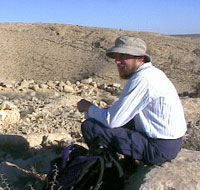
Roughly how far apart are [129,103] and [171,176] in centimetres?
60

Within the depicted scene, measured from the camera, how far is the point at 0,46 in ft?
56.7

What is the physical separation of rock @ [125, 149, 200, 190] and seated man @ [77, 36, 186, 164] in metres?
0.08

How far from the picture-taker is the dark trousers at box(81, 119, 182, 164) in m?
3.25

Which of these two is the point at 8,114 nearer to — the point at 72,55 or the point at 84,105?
the point at 84,105

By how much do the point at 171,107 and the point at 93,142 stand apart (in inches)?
25.4

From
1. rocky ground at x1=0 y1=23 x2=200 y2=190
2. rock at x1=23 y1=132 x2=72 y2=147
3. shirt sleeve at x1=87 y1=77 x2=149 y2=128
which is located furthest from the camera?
rock at x1=23 y1=132 x2=72 y2=147

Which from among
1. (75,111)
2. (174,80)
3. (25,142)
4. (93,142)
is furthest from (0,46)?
(93,142)

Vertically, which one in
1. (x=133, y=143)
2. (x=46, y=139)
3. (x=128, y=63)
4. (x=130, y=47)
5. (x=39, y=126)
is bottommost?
(x=39, y=126)

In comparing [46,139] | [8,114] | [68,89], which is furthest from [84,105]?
[68,89]

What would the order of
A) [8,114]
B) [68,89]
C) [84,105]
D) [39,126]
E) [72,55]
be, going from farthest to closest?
1. [72,55]
2. [68,89]
3. [8,114]
4. [39,126]
5. [84,105]

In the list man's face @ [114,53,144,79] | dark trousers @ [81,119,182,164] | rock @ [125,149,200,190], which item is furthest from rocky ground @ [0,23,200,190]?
man's face @ [114,53,144,79]

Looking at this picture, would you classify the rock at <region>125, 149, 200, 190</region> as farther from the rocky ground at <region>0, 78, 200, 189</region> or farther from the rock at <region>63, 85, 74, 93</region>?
the rock at <region>63, 85, 74, 93</region>

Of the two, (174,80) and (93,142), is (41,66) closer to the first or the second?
(174,80)

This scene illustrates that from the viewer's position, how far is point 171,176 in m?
3.10
